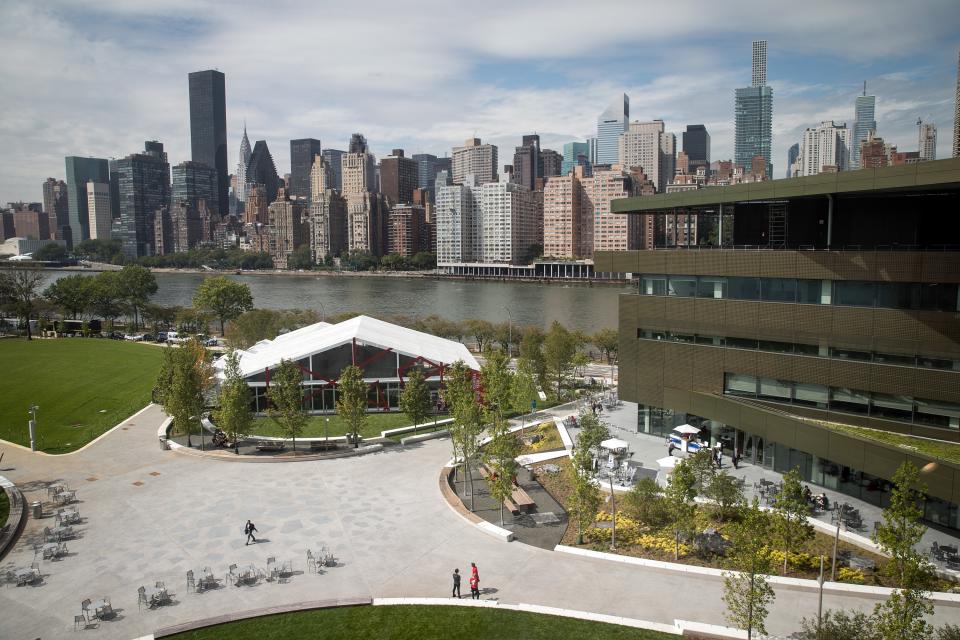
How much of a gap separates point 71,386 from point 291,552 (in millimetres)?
34073

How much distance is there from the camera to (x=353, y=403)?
103ft

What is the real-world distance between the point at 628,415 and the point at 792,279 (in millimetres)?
13731

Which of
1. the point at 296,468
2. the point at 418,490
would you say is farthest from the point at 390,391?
the point at 418,490

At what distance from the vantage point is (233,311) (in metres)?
78.8

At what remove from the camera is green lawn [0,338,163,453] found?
35750 mm

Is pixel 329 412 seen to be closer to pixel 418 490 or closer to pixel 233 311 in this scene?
pixel 418 490

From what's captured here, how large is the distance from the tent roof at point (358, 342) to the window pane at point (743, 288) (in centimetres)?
1757

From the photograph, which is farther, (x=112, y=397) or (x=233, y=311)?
→ (x=233, y=311)

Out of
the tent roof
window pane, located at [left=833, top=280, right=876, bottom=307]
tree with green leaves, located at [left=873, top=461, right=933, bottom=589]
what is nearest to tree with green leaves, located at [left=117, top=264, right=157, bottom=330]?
the tent roof

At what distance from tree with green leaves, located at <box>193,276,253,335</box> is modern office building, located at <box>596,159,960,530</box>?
5768 cm

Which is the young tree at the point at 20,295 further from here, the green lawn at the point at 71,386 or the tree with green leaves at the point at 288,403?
the tree with green leaves at the point at 288,403

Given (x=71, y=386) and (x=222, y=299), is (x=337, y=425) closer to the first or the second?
(x=71, y=386)

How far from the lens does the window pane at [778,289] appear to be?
26.3m

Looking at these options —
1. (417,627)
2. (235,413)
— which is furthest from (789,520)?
(235,413)
